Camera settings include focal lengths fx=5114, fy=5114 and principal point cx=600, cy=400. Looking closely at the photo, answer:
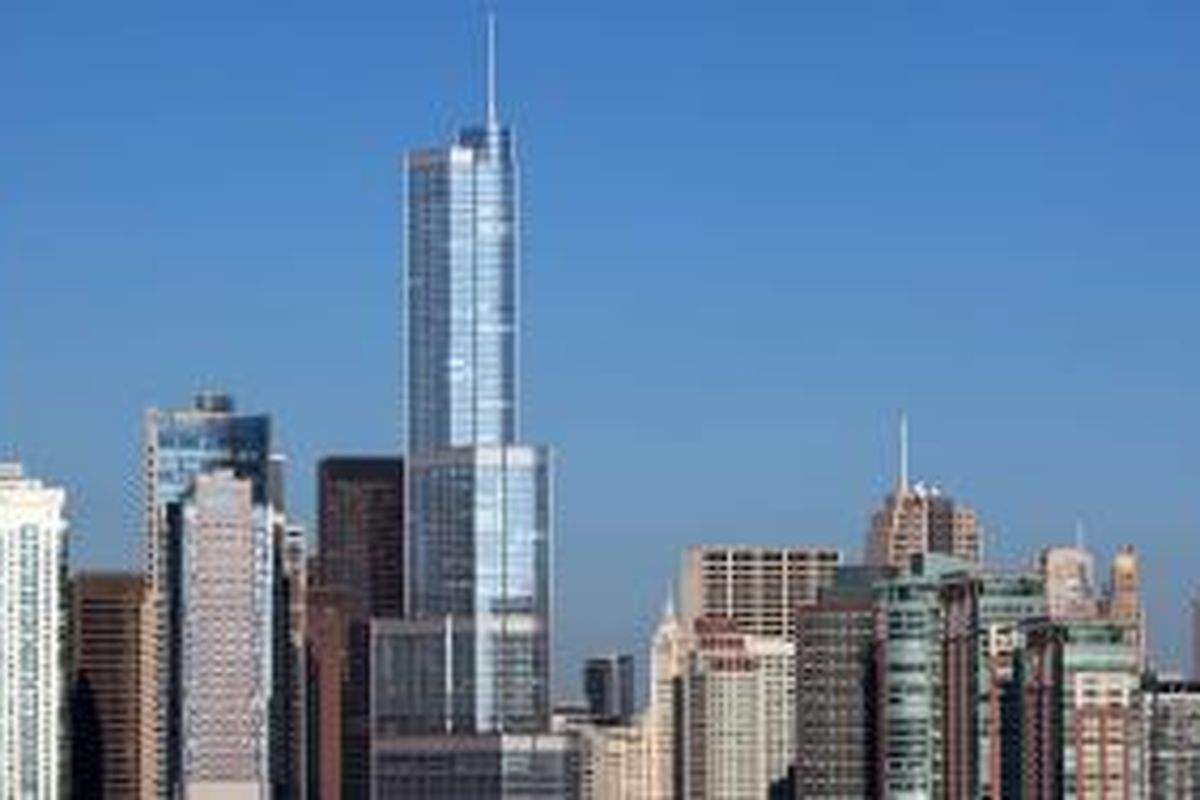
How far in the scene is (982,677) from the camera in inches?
3403

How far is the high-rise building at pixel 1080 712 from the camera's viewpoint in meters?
81.6

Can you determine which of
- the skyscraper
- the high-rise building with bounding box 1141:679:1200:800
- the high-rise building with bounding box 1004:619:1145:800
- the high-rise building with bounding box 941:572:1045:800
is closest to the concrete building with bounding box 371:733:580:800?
the skyscraper

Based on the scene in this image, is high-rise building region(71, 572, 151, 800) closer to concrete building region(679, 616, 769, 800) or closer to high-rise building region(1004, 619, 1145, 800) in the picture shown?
concrete building region(679, 616, 769, 800)

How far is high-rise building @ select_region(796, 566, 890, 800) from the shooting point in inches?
3605

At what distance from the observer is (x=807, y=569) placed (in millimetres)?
104812

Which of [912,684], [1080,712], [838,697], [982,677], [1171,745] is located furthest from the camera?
[838,697]

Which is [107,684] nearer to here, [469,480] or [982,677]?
[469,480]

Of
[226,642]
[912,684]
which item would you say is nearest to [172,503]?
[226,642]

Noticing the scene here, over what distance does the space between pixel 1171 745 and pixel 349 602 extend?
22308 millimetres

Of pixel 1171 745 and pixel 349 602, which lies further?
pixel 349 602

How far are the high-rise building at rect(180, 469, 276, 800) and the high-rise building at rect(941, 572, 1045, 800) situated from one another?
15.8m

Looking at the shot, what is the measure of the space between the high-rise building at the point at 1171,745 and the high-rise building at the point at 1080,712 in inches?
10.1

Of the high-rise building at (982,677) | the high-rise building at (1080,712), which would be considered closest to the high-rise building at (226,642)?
the high-rise building at (982,677)

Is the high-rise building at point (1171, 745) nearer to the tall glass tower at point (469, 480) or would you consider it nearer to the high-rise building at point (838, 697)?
the high-rise building at point (838, 697)
